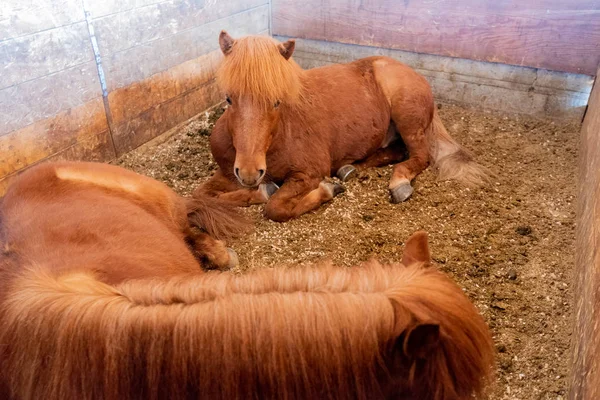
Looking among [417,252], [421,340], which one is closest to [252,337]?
[421,340]

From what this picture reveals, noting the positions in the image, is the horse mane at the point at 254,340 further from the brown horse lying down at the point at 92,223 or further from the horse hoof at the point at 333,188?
the horse hoof at the point at 333,188

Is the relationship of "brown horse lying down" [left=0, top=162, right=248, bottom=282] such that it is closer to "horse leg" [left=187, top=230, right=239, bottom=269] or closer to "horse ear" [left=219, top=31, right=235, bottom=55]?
"horse leg" [left=187, top=230, right=239, bottom=269]

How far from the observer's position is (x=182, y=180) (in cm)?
386

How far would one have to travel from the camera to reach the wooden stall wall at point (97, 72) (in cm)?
316

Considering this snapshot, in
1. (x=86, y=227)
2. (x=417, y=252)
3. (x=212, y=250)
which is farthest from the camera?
(x=212, y=250)

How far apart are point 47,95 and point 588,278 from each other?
142 inches

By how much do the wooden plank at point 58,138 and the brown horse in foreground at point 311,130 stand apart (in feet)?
3.35

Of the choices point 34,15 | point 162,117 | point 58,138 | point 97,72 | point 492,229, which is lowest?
point 492,229

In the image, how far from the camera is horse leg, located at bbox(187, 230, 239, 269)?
2.87 m

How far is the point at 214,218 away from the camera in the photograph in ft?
10.1

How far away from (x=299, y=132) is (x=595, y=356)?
2475mm

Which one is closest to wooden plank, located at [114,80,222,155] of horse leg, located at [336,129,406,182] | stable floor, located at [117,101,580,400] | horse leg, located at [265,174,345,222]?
stable floor, located at [117,101,580,400]

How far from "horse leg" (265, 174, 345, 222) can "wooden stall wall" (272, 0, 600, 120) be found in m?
2.18

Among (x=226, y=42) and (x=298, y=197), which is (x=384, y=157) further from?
(x=226, y=42)
